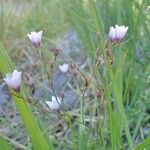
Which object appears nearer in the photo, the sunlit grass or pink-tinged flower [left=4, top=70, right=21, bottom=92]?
pink-tinged flower [left=4, top=70, right=21, bottom=92]

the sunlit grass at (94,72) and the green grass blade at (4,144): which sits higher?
the sunlit grass at (94,72)

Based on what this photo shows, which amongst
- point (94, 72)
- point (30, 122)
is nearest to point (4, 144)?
point (30, 122)

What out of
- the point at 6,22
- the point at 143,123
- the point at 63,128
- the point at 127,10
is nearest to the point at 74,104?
the point at 63,128

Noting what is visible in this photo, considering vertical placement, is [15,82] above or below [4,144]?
→ above

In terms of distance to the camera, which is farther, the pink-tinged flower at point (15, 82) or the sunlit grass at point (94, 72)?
the sunlit grass at point (94, 72)

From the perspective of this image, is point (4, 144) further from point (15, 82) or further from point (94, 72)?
point (94, 72)

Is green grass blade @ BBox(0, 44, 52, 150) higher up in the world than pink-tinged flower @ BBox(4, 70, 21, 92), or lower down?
lower down

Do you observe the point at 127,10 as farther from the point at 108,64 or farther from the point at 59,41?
the point at 59,41

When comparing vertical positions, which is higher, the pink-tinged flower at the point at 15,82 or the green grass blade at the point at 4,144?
the pink-tinged flower at the point at 15,82

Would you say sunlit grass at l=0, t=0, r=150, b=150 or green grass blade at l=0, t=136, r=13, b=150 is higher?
sunlit grass at l=0, t=0, r=150, b=150

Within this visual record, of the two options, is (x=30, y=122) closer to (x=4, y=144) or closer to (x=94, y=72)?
(x=4, y=144)

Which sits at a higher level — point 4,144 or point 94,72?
point 94,72

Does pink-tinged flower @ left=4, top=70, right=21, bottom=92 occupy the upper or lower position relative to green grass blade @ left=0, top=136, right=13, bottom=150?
upper
